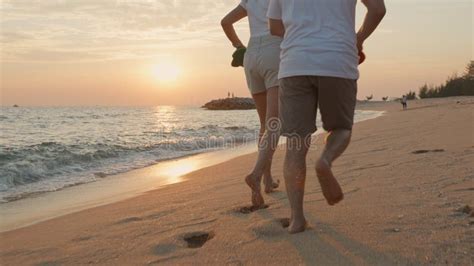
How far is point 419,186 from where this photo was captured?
11.0 feet

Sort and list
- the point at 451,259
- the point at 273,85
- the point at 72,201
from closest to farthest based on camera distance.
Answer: the point at 451,259, the point at 273,85, the point at 72,201

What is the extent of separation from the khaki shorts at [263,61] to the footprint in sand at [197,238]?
1190 millimetres

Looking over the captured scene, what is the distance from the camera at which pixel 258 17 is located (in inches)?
134

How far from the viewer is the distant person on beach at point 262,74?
3.28 m

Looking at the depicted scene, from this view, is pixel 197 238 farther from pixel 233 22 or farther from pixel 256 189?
pixel 233 22

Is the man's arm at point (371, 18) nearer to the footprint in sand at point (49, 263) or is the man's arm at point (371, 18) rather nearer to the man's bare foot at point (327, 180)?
the man's bare foot at point (327, 180)

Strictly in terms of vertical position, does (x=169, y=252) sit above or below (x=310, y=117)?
below

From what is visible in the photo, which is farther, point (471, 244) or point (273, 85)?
point (273, 85)

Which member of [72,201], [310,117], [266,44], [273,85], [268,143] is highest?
[266,44]

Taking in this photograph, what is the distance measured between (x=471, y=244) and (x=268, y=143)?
1.58 m

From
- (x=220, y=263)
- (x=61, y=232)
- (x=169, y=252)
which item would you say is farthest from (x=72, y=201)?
(x=220, y=263)

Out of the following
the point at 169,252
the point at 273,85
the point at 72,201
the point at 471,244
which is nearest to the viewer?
the point at 471,244

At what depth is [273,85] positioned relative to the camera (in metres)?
3.31

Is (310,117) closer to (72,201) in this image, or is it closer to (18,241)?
(18,241)
